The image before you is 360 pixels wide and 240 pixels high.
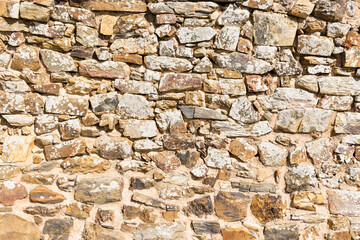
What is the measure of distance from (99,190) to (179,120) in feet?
2.62

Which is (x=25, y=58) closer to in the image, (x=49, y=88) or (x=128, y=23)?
(x=49, y=88)

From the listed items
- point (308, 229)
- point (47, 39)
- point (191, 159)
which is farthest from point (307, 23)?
point (47, 39)

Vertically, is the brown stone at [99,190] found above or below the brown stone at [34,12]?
below

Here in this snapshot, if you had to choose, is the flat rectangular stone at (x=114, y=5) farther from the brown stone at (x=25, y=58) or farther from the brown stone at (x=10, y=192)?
the brown stone at (x=10, y=192)

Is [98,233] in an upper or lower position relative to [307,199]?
lower

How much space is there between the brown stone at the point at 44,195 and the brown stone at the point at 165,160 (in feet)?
2.42

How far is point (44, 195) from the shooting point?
6.96 feet

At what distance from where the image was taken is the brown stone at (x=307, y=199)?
92.5 inches

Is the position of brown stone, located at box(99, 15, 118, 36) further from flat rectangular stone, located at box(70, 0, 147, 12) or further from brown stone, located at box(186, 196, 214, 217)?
brown stone, located at box(186, 196, 214, 217)

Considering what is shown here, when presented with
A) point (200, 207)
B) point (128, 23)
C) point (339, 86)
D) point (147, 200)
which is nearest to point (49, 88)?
point (128, 23)

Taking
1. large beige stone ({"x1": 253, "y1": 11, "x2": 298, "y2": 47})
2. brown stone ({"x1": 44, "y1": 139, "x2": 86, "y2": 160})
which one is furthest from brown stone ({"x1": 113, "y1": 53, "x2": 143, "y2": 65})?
large beige stone ({"x1": 253, "y1": 11, "x2": 298, "y2": 47})

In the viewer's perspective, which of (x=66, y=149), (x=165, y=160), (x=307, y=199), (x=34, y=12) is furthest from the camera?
(x=307, y=199)

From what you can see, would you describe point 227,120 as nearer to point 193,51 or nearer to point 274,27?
point 193,51

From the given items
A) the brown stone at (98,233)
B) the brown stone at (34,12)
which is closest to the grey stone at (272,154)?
the brown stone at (98,233)
